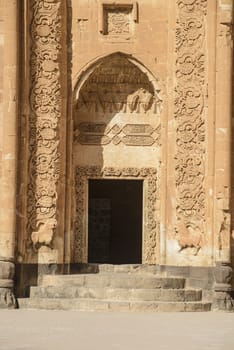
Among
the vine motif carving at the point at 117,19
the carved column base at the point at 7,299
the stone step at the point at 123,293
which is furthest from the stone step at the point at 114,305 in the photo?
the vine motif carving at the point at 117,19

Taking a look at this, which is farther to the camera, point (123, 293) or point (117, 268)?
point (117, 268)

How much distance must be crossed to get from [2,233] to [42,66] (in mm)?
3519

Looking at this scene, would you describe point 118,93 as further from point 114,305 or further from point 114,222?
point 114,222

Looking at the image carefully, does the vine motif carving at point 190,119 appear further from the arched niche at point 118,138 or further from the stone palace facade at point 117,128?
the arched niche at point 118,138

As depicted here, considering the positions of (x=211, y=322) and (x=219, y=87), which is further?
(x=219, y=87)

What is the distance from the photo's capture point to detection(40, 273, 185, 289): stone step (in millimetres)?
17844

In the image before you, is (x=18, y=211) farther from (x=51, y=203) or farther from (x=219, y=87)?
(x=219, y=87)

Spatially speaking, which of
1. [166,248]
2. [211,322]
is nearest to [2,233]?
[166,248]

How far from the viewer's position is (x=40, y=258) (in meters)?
19.0

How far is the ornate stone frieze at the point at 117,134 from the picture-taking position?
794 inches

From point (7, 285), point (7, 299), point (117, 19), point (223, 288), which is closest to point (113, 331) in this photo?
point (7, 299)

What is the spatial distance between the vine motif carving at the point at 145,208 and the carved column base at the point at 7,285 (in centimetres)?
193

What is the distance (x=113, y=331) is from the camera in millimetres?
13242

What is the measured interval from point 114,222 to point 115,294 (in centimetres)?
943
